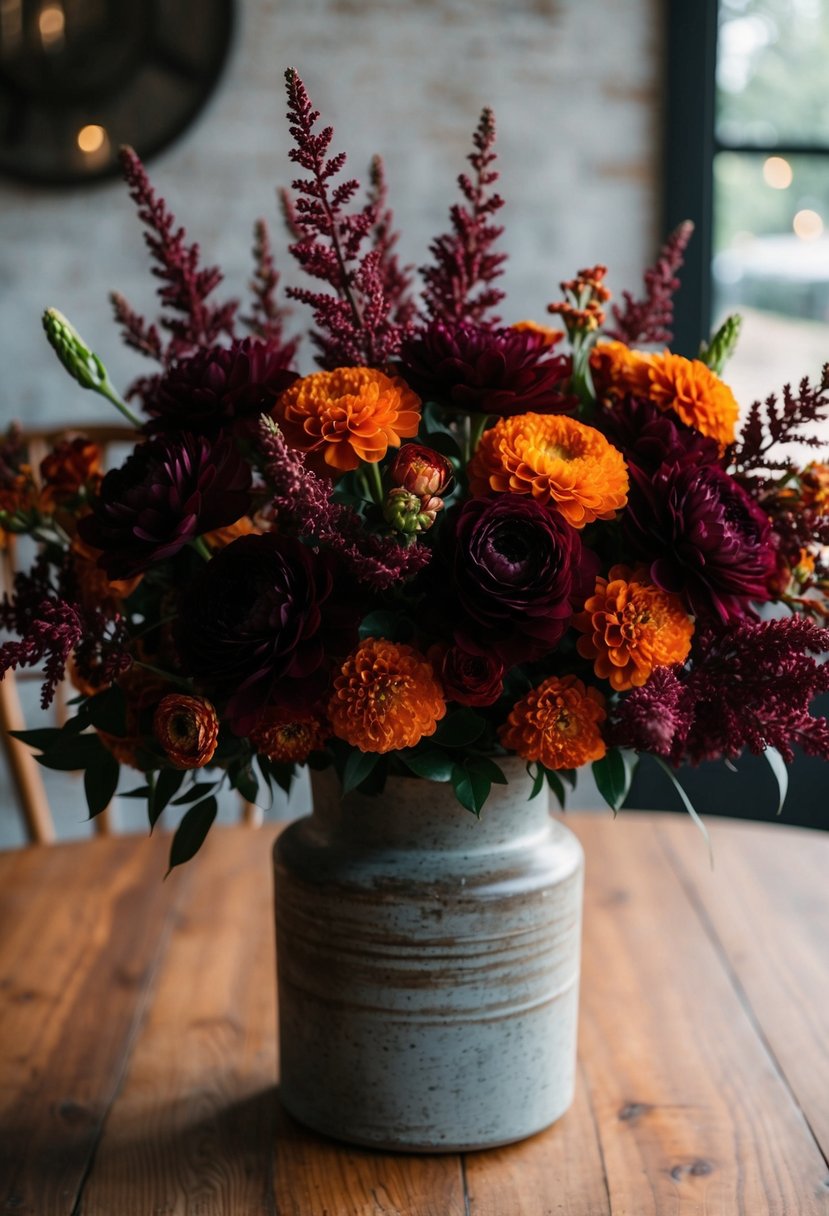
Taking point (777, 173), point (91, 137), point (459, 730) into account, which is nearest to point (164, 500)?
point (459, 730)

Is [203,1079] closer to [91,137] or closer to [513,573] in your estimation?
[513,573]

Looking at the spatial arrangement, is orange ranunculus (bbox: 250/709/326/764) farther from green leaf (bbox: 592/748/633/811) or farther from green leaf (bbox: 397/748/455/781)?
green leaf (bbox: 592/748/633/811)

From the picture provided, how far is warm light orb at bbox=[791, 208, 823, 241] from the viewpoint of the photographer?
8.14ft

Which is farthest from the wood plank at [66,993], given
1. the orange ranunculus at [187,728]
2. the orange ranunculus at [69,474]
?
the orange ranunculus at [69,474]

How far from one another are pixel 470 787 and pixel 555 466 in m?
0.17

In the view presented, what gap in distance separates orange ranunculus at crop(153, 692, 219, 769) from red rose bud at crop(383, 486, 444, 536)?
0.44 ft

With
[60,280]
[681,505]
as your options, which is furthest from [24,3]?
[681,505]

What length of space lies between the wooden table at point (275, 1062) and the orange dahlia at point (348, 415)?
16.5 inches

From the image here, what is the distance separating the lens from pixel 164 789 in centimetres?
69

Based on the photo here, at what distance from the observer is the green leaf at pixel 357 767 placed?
64cm

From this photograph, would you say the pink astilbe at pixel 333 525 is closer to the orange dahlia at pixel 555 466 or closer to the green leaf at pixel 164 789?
the orange dahlia at pixel 555 466

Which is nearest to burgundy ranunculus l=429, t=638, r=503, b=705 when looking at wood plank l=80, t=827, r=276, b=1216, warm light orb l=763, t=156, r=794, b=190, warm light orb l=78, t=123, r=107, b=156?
wood plank l=80, t=827, r=276, b=1216

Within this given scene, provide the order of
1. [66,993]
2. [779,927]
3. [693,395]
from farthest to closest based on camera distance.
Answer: [779,927] → [66,993] → [693,395]

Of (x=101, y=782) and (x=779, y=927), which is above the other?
(x=101, y=782)
